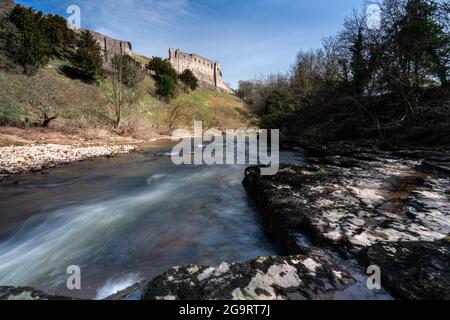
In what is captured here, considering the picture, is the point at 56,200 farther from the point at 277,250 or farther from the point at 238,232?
the point at 277,250

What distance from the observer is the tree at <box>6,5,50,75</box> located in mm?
18953

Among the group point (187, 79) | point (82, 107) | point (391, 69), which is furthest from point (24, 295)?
point (187, 79)

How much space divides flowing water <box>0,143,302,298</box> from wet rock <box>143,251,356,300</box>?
4.21ft

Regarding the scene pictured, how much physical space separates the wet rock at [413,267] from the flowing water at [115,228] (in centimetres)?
154

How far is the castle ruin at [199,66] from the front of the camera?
54.5 meters

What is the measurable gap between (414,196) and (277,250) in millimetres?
2256

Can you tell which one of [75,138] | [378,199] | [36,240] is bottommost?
[36,240]

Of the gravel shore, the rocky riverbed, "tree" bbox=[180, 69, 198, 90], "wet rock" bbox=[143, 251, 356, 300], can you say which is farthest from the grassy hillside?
"wet rock" bbox=[143, 251, 356, 300]

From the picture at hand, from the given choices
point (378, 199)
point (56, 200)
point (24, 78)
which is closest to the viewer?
point (378, 199)

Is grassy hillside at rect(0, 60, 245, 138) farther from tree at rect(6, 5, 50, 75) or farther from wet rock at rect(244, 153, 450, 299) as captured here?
wet rock at rect(244, 153, 450, 299)

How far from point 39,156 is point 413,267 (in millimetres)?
12055

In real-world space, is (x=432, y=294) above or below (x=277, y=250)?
above
